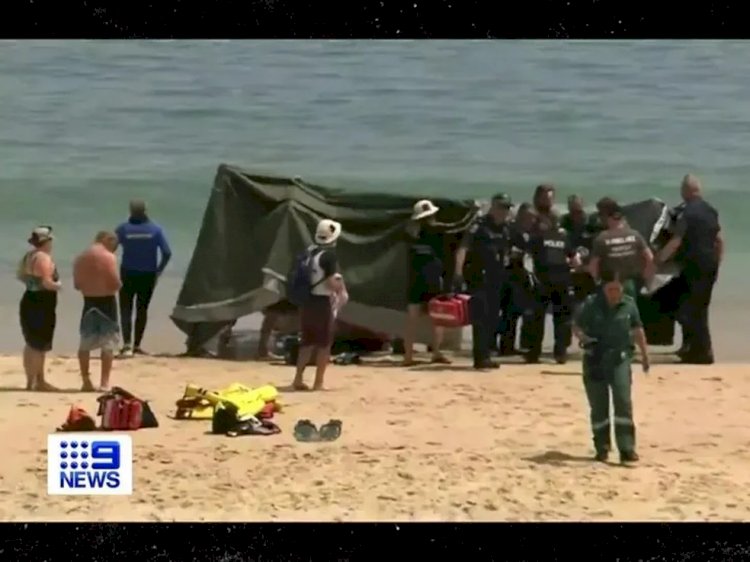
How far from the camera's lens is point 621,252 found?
1171 cm

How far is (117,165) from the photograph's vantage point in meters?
12.4

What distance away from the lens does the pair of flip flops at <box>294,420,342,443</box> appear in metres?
11.2

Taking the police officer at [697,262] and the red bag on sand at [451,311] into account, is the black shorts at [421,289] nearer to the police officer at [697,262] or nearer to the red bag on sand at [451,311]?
the red bag on sand at [451,311]

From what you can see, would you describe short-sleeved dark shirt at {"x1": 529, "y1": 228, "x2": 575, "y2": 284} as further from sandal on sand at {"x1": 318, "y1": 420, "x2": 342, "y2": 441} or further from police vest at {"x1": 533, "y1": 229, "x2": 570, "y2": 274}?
sandal on sand at {"x1": 318, "y1": 420, "x2": 342, "y2": 441}

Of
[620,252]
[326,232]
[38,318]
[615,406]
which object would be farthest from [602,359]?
[38,318]

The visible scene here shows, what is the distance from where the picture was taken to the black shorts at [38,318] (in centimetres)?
1180

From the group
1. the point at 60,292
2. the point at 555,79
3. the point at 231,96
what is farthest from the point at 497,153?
the point at 60,292

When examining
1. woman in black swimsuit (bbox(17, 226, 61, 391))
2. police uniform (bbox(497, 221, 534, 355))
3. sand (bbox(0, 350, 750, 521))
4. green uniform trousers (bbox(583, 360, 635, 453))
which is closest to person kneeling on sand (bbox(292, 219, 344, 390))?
sand (bbox(0, 350, 750, 521))

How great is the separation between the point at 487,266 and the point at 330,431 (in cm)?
181

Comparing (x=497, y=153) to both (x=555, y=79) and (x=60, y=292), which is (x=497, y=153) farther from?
(x=60, y=292)

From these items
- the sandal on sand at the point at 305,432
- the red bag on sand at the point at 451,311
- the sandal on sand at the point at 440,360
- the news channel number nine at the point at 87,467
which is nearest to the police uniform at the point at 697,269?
the red bag on sand at the point at 451,311

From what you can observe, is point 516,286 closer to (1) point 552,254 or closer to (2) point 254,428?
(1) point 552,254

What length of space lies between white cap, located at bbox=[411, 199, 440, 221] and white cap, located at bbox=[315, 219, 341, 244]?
0.47 metres

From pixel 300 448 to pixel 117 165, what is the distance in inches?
87.7
